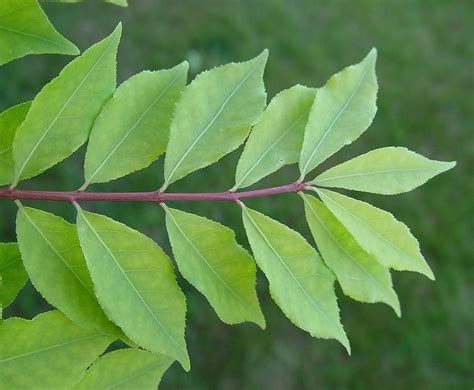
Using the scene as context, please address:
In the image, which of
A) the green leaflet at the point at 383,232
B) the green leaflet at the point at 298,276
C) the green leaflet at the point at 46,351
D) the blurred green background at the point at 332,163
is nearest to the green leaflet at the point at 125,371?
the green leaflet at the point at 46,351

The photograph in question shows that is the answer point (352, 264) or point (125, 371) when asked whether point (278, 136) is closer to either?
point (352, 264)

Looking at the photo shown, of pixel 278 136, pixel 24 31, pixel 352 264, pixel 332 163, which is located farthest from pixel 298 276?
pixel 332 163

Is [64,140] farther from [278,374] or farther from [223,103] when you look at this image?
[278,374]

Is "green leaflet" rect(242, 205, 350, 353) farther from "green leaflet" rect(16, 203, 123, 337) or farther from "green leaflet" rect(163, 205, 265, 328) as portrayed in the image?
"green leaflet" rect(16, 203, 123, 337)

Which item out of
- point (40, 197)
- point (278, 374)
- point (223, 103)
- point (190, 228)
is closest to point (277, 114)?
point (223, 103)

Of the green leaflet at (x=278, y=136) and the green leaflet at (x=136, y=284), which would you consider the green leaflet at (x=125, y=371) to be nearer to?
the green leaflet at (x=136, y=284)
